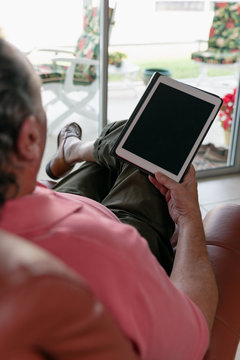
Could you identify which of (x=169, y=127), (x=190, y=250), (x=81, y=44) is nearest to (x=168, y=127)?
(x=169, y=127)

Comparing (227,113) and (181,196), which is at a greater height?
(181,196)

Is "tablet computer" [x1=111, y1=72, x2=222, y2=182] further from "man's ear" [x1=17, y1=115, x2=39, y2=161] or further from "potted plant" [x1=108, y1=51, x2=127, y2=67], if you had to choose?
"potted plant" [x1=108, y1=51, x2=127, y2=67]

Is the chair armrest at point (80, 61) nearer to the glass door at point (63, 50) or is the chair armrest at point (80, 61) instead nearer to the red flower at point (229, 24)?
the glass door at point (63, 50)

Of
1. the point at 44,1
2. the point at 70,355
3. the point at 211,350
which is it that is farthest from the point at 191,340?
the point at 44,1

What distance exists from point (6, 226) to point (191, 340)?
1.35 ft

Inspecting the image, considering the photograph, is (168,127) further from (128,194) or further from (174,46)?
(174,46)

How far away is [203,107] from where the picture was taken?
3.99ft

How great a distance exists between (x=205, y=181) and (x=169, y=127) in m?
1.67

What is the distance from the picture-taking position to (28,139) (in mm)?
633

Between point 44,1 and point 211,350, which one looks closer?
point 211,350

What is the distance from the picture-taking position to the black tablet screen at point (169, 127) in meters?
1.22

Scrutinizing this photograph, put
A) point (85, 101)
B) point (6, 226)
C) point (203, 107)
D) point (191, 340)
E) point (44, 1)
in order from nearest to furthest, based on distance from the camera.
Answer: point (6, 226), point (191, 340), point (203, 107), point (44, 1), point (85, 101)

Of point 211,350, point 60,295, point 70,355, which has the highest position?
point 60,295

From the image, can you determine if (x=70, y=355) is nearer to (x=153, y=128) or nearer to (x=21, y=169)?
(x=21, y=169)
